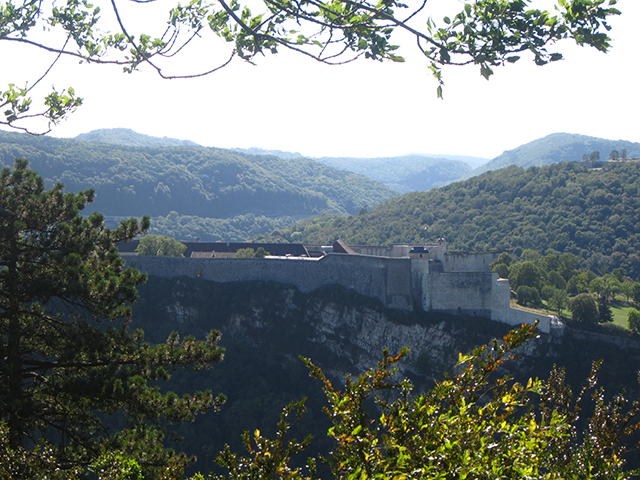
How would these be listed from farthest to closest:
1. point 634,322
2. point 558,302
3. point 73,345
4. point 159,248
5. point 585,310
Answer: point 159,248
point 558,302
point 585,310
point 634,322
point 73,345

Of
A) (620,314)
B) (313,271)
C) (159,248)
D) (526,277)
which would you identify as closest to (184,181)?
(159,248)

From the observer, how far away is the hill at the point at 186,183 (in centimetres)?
9550

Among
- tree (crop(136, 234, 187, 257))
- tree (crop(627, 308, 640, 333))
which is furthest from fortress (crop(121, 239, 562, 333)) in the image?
tree (crop(627, 308, 640, 333))

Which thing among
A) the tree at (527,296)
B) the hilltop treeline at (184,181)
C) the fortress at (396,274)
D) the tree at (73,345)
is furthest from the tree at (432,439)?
the hilltop treeline at (184,181)

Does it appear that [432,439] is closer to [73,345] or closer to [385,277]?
[73,345]

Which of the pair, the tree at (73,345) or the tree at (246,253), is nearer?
the tree at (73,345)

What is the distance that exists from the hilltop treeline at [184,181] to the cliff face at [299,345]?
62.2m

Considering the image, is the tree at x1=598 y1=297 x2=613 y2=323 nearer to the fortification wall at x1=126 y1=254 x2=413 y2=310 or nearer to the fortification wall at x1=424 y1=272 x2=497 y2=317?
the fortification wall at x1=424 y1=272 x2=497 y2=317

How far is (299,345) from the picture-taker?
32.2 m

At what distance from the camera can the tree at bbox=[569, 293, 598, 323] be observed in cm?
2809

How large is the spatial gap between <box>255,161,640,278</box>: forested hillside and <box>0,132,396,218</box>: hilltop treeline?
4353 centimetres

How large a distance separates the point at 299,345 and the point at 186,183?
90.9 m

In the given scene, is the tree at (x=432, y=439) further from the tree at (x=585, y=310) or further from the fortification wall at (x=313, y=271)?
the tree at (x=585, y=310)

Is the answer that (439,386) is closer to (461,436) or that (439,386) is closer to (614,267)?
(461,436)
